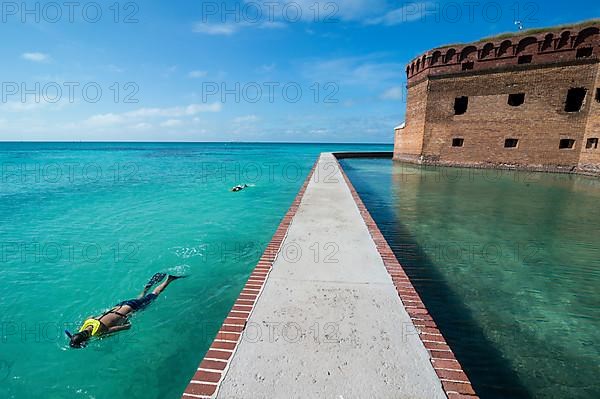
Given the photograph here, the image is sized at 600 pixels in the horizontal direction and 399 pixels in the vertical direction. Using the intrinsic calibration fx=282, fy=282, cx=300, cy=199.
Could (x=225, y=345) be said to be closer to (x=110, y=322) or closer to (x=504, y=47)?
(x=110, y=322)

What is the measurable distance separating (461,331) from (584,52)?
24257 millimetres

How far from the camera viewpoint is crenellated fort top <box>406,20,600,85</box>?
58.6 ft

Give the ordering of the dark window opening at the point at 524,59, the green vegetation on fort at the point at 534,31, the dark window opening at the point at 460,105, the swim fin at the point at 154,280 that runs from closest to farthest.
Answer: the swim fin at the point at 154,280 → the green vegetation on fort at the point at 534,31 → the dark window opening at the point at 524,59 → the dark window opening at the point at 460,105

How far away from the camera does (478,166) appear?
22297mm

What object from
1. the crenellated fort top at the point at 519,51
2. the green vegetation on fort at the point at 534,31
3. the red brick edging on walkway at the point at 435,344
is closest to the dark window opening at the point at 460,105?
the crenellated fort top at the point at 519,51

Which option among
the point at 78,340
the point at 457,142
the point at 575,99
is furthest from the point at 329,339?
the point at 575,99

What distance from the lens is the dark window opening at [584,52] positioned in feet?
58.6

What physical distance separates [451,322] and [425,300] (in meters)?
0.52

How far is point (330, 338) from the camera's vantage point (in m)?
2.53

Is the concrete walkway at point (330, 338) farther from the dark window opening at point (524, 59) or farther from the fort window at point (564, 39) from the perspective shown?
the fort window at point (564, 39)

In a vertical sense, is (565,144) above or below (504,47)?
below

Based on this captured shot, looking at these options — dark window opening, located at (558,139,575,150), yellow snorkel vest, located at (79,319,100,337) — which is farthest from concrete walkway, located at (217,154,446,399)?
dark window opening, located at (558,139,575,150)

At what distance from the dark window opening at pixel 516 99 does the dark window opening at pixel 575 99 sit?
2534mm

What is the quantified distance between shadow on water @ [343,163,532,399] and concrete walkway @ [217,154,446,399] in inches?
43.1
